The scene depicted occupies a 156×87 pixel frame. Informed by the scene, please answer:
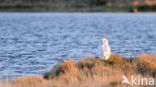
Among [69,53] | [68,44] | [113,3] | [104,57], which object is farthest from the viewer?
[113,3]

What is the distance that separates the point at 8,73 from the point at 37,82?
14.4 ft

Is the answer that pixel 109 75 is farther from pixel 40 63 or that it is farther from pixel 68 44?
pixel 68 44

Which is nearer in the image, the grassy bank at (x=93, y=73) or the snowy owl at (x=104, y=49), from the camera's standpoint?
the grassy bank at (x=93, y=73)

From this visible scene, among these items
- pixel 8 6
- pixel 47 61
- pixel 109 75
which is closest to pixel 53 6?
pixel 8 6

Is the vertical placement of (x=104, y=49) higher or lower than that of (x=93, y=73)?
higher

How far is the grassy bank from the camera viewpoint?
11.9 m

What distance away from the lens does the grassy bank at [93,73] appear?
11.9 meters

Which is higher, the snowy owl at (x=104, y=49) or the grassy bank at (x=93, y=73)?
the snowy owl at (x=104, y=49)

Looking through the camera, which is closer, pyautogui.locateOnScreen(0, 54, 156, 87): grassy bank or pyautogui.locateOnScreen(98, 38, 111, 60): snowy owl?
pyautogui.locateOnScreen(0, 54, 156, 87): grassy bank

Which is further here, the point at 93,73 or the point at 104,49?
the point at 104,49

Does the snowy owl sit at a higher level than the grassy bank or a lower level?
higher

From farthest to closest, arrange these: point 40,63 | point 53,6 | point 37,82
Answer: point 53,6 → point 40,63 → point 37,82

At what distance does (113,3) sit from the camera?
98312 millimetres

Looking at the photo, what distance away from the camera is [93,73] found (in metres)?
13.8
